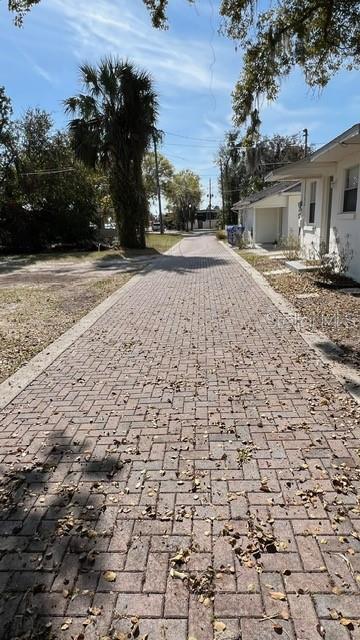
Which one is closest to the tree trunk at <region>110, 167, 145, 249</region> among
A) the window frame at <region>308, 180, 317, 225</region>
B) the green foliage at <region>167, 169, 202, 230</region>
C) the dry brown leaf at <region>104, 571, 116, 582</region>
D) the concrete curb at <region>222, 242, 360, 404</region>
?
the window frame at <region>308, 180, 317, 225</region>

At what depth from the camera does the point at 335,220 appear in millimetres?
11750

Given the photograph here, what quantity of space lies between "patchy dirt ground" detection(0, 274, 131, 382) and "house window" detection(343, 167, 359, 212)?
6452mm

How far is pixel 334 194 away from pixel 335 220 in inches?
29.1

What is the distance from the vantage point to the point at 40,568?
2.27 meters

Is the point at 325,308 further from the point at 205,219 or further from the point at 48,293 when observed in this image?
the point at 205,219

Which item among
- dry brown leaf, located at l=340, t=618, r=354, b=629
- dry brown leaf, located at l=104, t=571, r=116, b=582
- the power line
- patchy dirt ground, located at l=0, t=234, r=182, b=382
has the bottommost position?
patchy dirt ground, located at l=0, t=234, r=182, b=382

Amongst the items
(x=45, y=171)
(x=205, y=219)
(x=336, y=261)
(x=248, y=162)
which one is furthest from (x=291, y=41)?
(x=205, y=219)

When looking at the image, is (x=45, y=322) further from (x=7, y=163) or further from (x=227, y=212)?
(x=227, y=212)

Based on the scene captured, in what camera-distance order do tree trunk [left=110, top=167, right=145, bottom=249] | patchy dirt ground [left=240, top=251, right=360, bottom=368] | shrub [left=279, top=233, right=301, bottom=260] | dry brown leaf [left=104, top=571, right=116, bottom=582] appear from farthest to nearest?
tree trunk [left=110, top=167, right=145, bottom=249], shrub [left=279, top=233, right=301, bottom=260], patchy dirt ground [left=240, top=251, right=360, bottom=368], dry brown leaf [left=104, top=571, right=116, bottom=582]

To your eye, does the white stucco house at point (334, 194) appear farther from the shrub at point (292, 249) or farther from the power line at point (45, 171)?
the power line at point (45, 171)

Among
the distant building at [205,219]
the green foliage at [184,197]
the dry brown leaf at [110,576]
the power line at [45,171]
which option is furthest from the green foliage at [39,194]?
the distant building at [205,219]

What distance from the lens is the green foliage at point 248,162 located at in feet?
145

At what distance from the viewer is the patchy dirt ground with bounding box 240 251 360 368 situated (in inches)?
236

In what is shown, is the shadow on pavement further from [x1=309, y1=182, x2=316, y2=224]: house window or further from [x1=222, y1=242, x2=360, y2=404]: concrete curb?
[x1=309, y1=182, x2=316, y2=224]: house window
